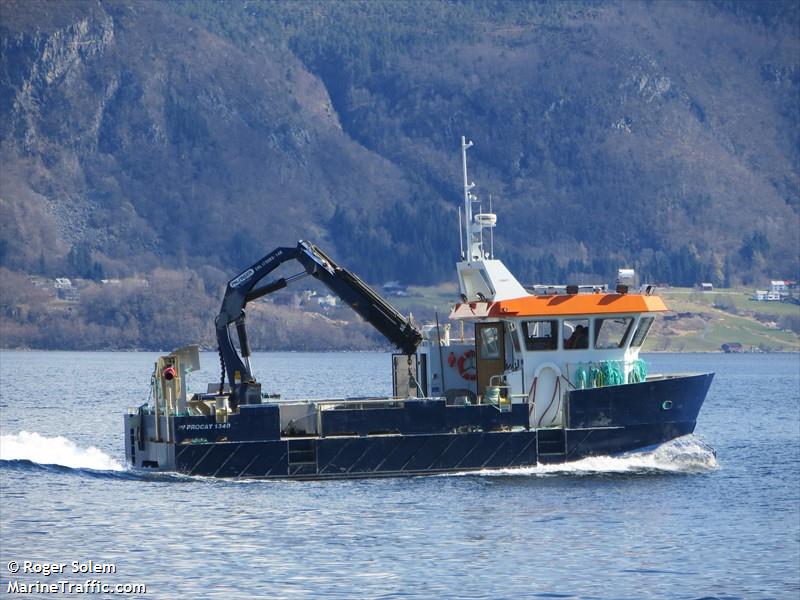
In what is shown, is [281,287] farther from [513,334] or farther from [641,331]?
[641,331]

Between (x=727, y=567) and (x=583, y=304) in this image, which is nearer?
(x=727, y=567)

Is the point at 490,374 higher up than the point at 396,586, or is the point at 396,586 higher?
the point at 490,374

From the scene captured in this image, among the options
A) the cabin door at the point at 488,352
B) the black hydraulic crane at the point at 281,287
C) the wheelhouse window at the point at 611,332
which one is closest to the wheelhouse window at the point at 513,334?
the cabin door at the point at 488,352

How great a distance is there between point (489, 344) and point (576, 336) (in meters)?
2.36

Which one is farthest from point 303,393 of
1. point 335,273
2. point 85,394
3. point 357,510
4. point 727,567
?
point 727,567

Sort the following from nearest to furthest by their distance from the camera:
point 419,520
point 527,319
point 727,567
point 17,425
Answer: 1. point 727,567
2. point 419,520
3. point 527,319
4. point 17,425

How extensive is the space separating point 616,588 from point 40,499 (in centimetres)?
1595

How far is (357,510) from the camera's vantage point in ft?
123

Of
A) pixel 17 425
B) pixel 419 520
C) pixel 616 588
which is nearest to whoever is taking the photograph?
pixel 616 588

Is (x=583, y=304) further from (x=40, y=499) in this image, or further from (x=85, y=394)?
(x=85, y=394)

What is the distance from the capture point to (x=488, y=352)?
44375mm

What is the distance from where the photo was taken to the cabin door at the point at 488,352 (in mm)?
44188

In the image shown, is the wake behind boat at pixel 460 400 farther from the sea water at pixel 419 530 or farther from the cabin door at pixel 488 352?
the sea water at pixel 419 530

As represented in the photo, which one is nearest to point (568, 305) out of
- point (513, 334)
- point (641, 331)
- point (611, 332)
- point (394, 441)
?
point (513, 334)
